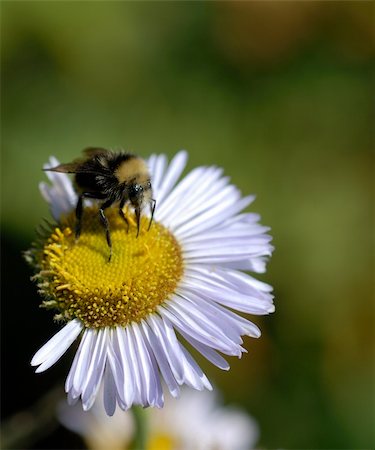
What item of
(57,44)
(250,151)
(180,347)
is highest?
(57,44)

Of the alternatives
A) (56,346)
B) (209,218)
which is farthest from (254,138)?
(56,346)

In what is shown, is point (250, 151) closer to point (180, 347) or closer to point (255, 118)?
point (255, 118)

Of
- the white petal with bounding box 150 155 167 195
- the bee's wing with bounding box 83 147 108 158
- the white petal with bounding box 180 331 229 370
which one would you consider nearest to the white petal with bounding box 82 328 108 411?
the white petal with bounding box 180 331 229 370

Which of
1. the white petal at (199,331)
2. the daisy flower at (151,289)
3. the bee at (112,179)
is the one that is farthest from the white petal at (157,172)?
the white petal at (199,331)

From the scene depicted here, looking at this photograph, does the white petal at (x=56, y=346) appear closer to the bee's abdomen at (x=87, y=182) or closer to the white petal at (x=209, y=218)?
the bee's abdomen at (x=87, y=182)

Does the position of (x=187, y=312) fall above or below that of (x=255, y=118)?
below

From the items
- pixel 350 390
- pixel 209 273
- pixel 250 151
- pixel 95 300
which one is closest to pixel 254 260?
pixel 209 273
